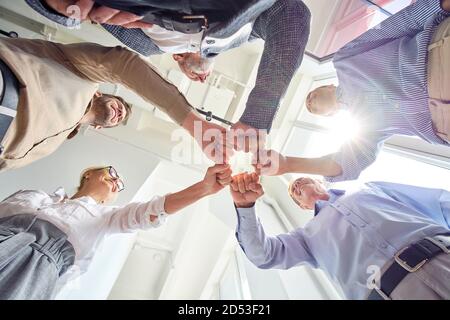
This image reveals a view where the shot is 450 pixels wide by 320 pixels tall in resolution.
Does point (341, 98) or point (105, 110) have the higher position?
point (341, 98)

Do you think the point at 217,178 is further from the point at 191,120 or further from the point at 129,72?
the point at 129,72

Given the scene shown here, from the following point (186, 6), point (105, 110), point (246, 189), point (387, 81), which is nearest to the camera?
point (186, 6)

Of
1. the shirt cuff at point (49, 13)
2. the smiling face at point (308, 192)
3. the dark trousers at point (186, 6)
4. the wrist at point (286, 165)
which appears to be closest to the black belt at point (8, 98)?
the shirt cuff at point (49, 13)

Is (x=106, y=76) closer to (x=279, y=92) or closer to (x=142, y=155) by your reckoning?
(x=279, y=92)

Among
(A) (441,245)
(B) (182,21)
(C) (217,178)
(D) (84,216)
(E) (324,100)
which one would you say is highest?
(E) (324,100)

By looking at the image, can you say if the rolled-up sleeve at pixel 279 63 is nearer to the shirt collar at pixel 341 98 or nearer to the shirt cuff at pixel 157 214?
the shirt collar at pixel 341 98

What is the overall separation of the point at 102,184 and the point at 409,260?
1554mm

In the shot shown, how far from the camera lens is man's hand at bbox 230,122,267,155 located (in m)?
0.66

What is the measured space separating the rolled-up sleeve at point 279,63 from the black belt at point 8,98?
1.81 feet

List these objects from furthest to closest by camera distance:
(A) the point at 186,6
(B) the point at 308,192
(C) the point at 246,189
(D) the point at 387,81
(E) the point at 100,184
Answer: (E) the point at 100,184 < (B) the point at 308,192 < (C) the point at 246,189 < (D) the point at 387,81 < (A) the point at 186,6

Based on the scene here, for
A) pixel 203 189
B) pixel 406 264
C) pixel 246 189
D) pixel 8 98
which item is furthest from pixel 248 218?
Answer: pixel 8 98

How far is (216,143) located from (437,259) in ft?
2.12

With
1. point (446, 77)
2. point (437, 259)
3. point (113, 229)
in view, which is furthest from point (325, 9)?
point (113, 229)

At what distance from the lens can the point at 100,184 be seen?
1573 mm
